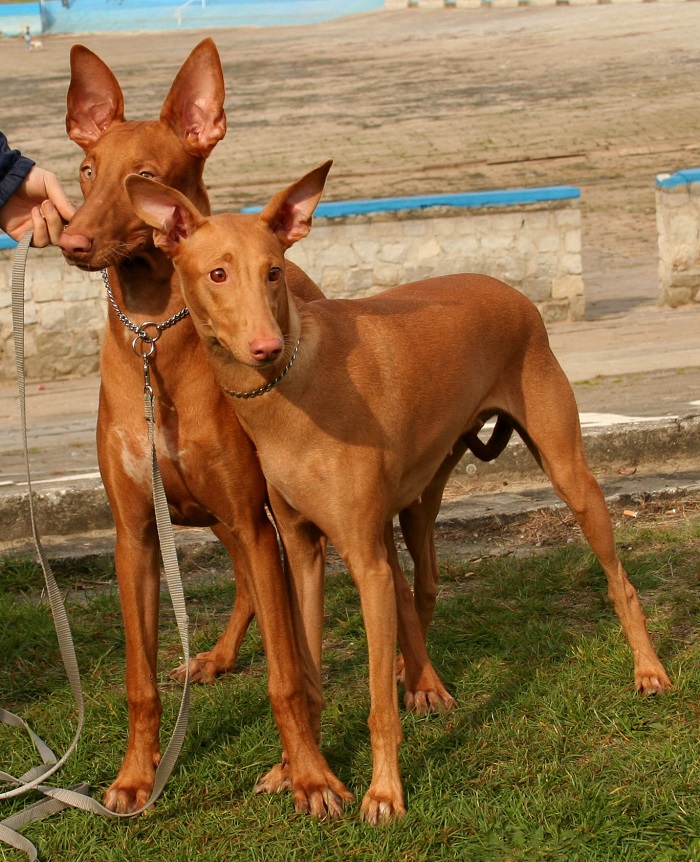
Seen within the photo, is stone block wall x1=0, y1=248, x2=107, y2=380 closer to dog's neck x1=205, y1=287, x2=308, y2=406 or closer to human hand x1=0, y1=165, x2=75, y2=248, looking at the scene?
human hand x1=0, y1=165, x2=75, y2=248

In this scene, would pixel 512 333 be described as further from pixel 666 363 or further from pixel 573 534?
pixel 666 363

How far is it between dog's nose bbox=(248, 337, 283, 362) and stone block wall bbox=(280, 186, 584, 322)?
853 centimetres

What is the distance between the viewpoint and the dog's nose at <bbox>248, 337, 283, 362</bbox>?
3.21 m

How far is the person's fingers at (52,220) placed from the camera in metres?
4.05

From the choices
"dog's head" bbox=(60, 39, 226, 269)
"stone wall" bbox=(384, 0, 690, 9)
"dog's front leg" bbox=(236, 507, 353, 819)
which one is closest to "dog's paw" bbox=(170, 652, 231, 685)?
"dog's front leg" bbox=(236, 507, 353, 819)

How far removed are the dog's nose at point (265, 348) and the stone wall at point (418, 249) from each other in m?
8.42

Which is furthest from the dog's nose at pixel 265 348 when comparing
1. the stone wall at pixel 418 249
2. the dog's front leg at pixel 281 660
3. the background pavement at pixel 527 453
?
the stone wall at pixel 418 249

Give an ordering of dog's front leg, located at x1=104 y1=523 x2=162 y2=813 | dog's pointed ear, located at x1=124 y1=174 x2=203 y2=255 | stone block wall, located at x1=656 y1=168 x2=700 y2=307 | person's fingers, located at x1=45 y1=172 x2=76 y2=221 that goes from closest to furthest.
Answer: dog's pointed ear, located at x1=124 y1=174 x2=203 y2=255 < dog's front leg, located at x1=104 y1=523 x2=162 y2=813 < person's fingers, located at x1=45 y1=172 x2=76 y2=221 < stone block wall, located at x1=656 y1=168 x2=700 y2=307

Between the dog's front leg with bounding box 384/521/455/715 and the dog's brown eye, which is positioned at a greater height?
the dog's brown eye

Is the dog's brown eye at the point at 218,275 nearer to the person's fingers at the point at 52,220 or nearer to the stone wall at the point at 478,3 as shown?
the person's fingers at the point at 52,220

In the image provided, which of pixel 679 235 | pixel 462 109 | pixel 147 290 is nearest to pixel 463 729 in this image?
pixel 147 290

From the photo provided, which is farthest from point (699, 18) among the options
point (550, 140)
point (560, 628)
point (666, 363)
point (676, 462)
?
point (560, 628)

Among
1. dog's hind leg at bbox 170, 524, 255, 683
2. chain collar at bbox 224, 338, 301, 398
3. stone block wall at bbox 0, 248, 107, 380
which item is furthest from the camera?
stone block wall at bbox 0, 248, 107, 380

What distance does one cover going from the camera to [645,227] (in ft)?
57.1
